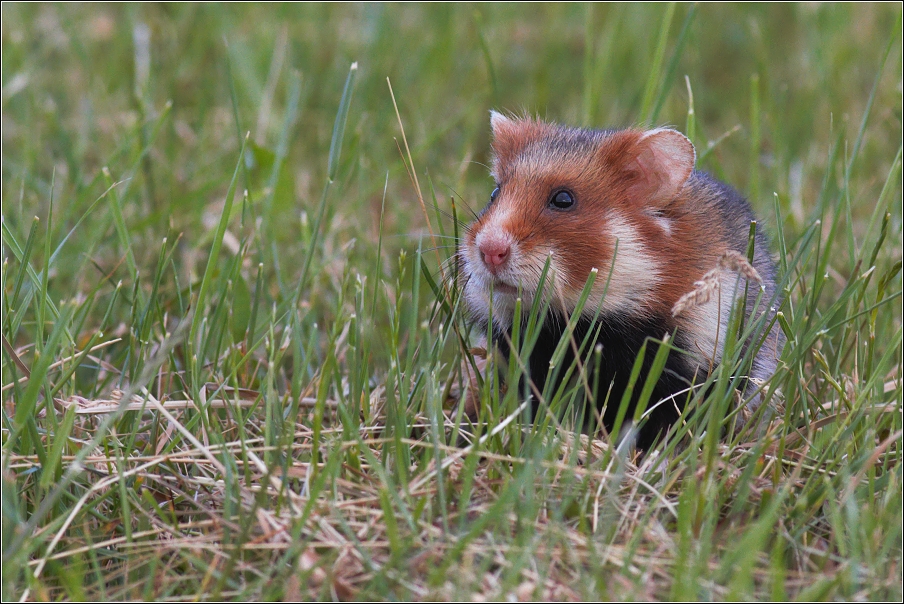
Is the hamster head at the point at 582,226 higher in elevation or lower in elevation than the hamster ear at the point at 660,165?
lower

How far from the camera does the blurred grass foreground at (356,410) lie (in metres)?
2.42

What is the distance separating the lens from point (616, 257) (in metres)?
3.15

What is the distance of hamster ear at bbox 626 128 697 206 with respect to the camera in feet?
10.6

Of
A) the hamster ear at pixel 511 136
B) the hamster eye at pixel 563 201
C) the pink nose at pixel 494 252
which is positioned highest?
the hamster ear at pixel 511 136

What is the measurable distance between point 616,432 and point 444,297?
0.82 m

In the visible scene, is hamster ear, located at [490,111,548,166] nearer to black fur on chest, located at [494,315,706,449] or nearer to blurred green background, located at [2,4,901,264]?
black fur on chest, located at [494,315,706,449]

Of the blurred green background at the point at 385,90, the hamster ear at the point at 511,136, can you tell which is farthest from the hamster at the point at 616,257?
the blurred green background at the point at 385,90

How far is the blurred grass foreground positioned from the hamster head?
0.22m

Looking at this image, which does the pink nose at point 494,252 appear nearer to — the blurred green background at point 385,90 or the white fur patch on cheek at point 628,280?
the white fur patch on cheek at point 628,280

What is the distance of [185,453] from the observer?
278 centimetres

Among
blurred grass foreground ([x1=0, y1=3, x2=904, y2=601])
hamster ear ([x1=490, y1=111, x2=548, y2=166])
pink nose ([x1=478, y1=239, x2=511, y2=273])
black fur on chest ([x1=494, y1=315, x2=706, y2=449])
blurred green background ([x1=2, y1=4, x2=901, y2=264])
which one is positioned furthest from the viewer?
blurred green background ([x1=2, y1=4, x2=901, y2=264])

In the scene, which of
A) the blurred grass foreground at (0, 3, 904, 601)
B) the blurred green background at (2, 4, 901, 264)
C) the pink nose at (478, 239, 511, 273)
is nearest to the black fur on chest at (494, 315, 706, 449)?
the blurred grass foreground at (0, 3, 904, 601)

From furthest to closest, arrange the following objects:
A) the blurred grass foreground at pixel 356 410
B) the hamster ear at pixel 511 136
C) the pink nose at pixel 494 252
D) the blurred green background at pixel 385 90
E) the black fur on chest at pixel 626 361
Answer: the blurred green background at pixel 385 90, the hamster ear at pixel 511 136, the black fur on chest at pixel 626 361, the pink nose at pixel 494 252, the blurred grass foreground at pixel 356 410

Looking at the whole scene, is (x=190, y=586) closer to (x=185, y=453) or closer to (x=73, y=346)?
(x=185, y=453)
